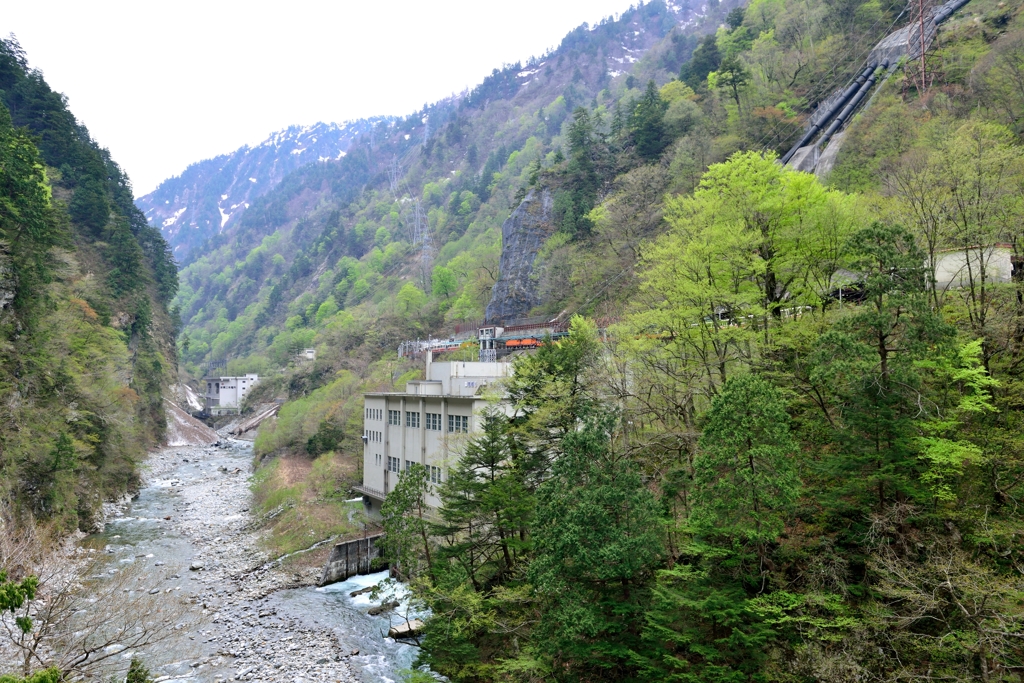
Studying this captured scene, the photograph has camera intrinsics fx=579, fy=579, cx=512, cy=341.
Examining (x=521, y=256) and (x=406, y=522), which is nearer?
(x=406, y=522)

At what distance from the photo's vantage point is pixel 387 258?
401 feet

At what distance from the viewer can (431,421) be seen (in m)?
29.5

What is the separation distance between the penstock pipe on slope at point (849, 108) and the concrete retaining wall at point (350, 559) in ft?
125

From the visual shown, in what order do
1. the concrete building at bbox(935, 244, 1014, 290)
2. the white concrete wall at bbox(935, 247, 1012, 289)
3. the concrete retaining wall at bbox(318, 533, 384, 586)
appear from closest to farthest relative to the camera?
the concrete building at bbox(935, 244, 1014, 290) < the white concrete wall at bbox(935, 247, 1012, 289) < the concrete retaining wall at bbox(318, 533, 384, 586)

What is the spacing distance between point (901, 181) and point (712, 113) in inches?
1499

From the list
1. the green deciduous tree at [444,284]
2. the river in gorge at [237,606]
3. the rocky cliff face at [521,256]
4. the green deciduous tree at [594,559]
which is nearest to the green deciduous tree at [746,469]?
the green deciduous tree at [594,559]

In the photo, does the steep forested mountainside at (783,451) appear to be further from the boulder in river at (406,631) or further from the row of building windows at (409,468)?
the row of building windows at (409,468)

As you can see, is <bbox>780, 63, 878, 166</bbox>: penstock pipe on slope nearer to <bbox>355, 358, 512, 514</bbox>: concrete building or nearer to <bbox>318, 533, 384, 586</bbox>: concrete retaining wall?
<bbox>355, 358, 512, 514</bbox>: concrete building

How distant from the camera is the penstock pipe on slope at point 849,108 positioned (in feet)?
129

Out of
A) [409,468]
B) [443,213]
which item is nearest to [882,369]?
[409,468]

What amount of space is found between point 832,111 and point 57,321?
51.7 m

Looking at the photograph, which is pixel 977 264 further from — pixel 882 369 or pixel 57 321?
pixel 57 321

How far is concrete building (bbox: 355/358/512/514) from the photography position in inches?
1073

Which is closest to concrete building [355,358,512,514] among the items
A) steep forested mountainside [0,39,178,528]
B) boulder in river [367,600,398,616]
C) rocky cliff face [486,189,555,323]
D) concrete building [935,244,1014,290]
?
boulder in river [367,600,398,616]
